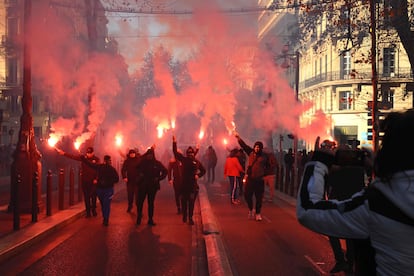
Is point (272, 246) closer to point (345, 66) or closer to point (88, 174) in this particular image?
point (88, 174)

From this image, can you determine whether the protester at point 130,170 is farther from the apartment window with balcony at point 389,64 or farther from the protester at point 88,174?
the apartment window with balcony at point 389,64

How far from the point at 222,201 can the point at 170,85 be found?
887 centimetres

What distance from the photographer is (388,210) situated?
2.06 metres

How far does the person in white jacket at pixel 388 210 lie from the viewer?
2047 millimetres

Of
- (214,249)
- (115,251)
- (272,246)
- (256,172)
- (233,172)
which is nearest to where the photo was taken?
(214,249)

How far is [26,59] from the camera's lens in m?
12.6

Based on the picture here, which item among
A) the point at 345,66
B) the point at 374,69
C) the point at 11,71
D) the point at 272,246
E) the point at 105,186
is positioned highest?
the point at 345,66

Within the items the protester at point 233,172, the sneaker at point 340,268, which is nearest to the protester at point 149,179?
the protester at point 233,172

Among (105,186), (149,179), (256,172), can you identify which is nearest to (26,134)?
(105,186)

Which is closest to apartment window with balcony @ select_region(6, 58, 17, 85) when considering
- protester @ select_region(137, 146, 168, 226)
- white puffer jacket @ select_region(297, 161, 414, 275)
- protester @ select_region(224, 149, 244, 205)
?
protester @ select_region(224, 149, 244, 205)

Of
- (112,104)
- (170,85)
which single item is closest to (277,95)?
(170,85)

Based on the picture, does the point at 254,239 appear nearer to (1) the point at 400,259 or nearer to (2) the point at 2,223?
(2) the point at 2,223

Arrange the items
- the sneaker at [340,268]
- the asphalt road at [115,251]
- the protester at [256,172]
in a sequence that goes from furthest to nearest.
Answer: the protester at [256,172]
the asphalt road at [115,251]
the sneaker at [340,268]

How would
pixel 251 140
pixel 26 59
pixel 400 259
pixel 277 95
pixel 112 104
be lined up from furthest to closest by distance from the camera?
pixel 251 140, pixel 112 104, pixel 277 95, pixel 26 59, pixel 400 259
